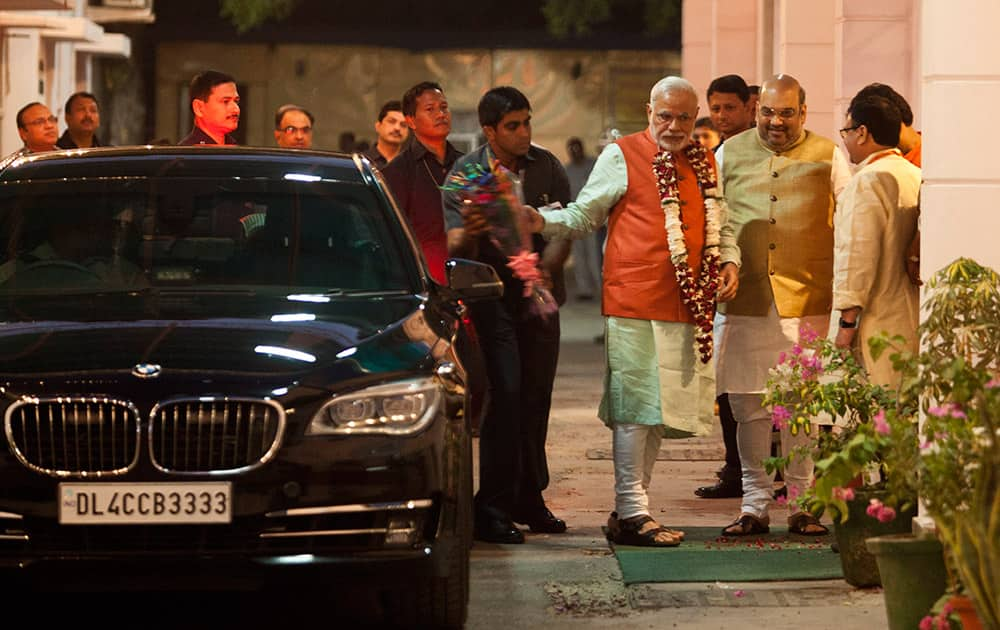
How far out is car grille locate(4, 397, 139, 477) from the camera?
6.39 m

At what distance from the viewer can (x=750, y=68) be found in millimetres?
20438

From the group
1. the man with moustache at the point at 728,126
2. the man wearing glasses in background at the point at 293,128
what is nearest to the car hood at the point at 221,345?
the man with moustache at the point at 728,126

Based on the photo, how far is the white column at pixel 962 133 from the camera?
737 cm

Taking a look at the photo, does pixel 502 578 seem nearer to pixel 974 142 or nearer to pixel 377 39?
pixel 974 142

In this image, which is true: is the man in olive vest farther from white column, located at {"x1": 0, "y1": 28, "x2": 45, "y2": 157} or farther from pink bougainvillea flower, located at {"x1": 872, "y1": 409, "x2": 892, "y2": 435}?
white column, located at {"x1": 0, "y1": 28, "x2": 45, "y2": 157}

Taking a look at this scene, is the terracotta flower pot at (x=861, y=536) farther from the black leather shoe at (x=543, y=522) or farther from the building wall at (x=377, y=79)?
the building wall at (x=377, y=79)

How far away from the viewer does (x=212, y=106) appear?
36.8 feet

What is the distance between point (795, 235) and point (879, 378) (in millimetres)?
983

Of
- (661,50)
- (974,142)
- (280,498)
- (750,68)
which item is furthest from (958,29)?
(661,50)

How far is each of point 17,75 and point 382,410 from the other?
69.6ft

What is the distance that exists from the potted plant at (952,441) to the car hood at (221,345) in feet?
4.84

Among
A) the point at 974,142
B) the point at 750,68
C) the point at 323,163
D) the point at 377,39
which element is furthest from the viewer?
the point at 377,39

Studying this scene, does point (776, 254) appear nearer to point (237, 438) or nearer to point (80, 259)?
point (80, 259)

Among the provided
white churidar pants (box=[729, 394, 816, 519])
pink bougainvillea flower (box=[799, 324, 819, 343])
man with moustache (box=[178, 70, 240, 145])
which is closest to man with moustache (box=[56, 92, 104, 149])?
man with moustache (box=[178, 70, 240, 145])
